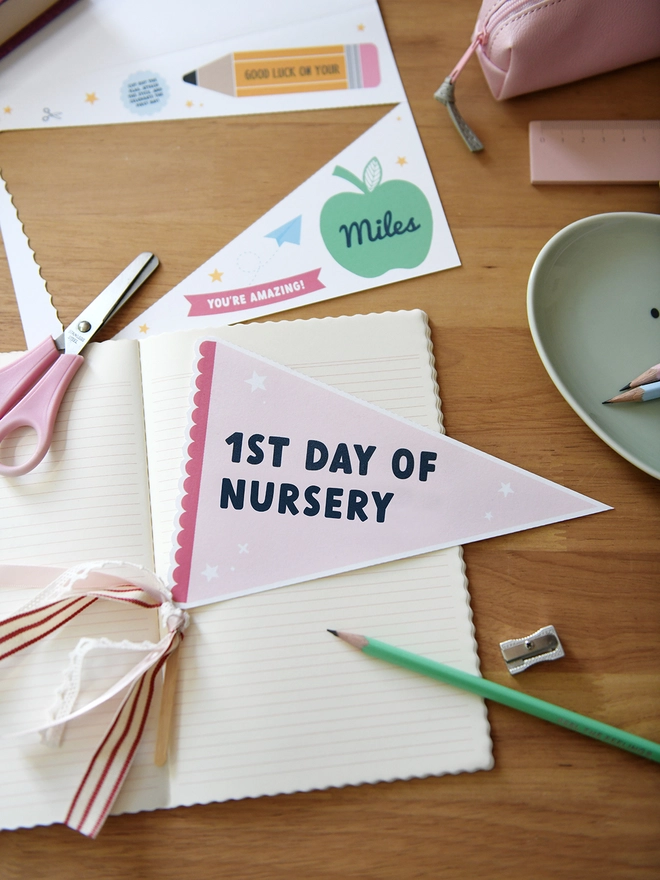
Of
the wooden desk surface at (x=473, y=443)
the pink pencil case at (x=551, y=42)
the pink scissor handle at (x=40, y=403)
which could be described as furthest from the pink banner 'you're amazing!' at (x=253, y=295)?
the pink pencil case at (x=551, y=42)

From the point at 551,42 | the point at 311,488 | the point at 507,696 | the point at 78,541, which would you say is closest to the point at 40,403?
the point at 78,541

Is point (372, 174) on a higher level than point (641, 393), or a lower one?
higher

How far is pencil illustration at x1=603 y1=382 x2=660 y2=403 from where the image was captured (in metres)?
0.58

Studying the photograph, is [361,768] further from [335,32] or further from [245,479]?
[335,32]

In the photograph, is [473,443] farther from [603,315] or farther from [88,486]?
[88,486]

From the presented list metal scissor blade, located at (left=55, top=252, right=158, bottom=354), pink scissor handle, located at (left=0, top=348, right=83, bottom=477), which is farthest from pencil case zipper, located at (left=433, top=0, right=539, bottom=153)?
pink scissor handle, located at (left=0, top=348, right=83, bottom=477)

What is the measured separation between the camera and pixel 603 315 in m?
0.63

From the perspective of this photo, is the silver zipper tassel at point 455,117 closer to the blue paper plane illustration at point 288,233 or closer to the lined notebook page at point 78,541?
the blue paper plane illustration at point 288,233

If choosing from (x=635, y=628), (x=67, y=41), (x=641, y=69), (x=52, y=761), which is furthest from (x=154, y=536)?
(x=641, y=69)

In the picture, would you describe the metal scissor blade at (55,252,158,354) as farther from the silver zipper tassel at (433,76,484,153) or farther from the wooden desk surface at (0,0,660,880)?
the silver zipper tassel at (433,76,484,153)

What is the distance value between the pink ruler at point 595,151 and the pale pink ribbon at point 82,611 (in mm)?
563

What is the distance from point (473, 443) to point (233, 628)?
275mm

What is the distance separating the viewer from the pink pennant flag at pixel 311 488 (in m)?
0.57

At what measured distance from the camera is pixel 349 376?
615mm
